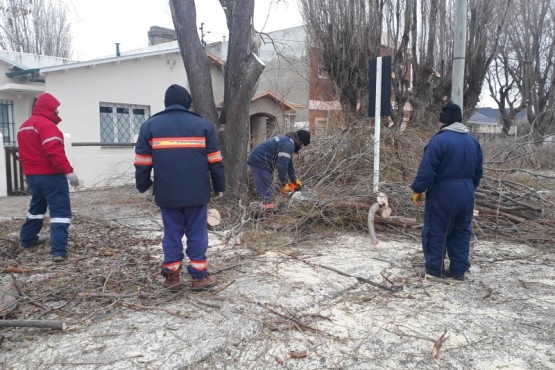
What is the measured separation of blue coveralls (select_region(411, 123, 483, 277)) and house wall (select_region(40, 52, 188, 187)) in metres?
8.67

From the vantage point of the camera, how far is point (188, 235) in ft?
13.9

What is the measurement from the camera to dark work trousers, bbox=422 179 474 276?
15.3 ft

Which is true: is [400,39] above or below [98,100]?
above

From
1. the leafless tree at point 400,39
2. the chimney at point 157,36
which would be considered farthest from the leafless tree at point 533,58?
the chimney at point 157,36

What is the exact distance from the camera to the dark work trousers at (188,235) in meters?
4.17

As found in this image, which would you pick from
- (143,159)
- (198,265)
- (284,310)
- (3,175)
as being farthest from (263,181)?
(3,175)

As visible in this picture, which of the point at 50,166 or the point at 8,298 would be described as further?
the point at 50,166

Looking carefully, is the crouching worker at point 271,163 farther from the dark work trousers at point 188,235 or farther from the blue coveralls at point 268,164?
the dark work trousers at point 188,235

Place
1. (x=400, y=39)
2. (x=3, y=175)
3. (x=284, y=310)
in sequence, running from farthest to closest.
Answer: (x=400, y=39)
(x=3, y=175)
(x=284, y=310)

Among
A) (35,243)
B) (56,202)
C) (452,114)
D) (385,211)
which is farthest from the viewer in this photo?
(385,211)

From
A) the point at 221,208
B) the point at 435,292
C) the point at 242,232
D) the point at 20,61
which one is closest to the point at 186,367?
the point at 435,292

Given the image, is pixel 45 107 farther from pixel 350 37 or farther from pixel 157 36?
pixel 157 36

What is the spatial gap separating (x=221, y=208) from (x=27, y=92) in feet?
29.7

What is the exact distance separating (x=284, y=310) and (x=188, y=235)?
3.64 feet
